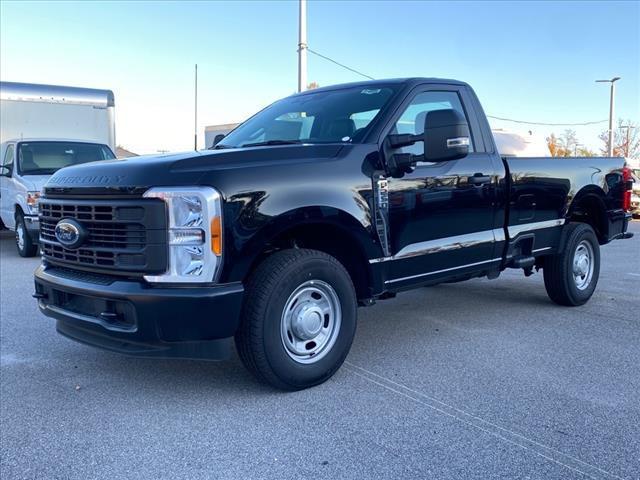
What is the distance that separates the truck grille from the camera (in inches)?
132

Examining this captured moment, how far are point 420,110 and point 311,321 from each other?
1.94 meters

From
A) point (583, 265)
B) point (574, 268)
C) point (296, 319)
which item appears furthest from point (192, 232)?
point (583, 265)

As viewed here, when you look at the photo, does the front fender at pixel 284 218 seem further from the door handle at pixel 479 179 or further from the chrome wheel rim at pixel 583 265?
the chrome wheel rim at pixel 583 265

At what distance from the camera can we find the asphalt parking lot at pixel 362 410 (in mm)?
2941

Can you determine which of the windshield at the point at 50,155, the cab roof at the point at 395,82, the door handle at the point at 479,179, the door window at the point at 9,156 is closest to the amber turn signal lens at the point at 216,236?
the cab roof at the point at 395,82

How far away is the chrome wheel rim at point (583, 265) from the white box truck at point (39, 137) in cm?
814

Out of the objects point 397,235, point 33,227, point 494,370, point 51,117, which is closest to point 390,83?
point 397,235

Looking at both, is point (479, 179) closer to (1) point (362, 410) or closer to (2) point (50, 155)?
(1) point (362, 410)

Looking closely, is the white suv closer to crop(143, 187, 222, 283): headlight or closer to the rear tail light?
crop(143, 187, 222, 283): headlight

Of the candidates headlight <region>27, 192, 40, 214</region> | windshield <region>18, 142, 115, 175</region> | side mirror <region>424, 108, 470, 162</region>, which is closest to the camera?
side mirror <region>424, 108, 470, 162</region>

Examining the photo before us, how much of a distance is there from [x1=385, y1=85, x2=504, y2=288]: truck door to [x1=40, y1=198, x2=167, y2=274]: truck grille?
5.39 ft

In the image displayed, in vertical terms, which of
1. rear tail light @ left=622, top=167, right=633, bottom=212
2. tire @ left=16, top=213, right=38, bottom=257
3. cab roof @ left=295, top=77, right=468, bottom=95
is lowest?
tire @ left=16, top=213, right=38, bottom=257

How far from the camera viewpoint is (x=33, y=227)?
9.86 metres

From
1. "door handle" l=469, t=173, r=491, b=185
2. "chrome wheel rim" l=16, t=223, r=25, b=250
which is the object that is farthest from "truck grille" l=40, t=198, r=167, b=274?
"chrome wheel rim" l=16, t=223, r=25, b=250
